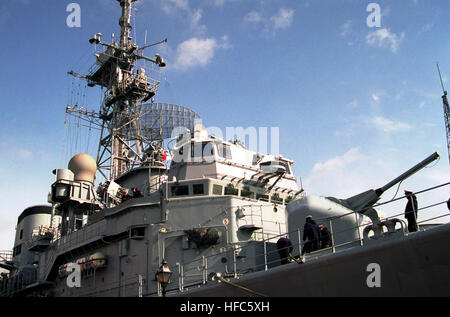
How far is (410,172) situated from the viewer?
33.7ft

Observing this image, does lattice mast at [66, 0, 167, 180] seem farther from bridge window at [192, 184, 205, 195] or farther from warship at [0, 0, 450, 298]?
bridge window at [192, 184, 205, 195]

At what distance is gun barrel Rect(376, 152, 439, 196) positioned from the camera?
9.82 m

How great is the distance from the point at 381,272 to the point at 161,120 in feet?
72.2

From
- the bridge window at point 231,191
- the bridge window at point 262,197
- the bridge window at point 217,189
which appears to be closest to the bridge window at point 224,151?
the bridge window at point 231,191

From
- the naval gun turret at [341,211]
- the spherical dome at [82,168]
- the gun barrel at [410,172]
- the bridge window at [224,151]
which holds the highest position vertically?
the spherical dome at [82,168]

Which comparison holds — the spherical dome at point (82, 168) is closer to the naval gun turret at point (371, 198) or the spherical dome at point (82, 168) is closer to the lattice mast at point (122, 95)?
the lattice mast at point (122, 95)

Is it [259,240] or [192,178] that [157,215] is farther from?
[259,240]

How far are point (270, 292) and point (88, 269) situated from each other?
859cm

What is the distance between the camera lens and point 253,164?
54.4ft

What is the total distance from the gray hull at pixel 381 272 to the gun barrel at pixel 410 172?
2.70 metres

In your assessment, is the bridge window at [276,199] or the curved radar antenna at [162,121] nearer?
the bridge window at [276,199]

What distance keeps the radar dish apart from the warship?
2408 mm

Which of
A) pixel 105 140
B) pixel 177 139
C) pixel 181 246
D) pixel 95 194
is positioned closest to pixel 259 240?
pixel 181 246

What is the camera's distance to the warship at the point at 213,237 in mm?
8289
